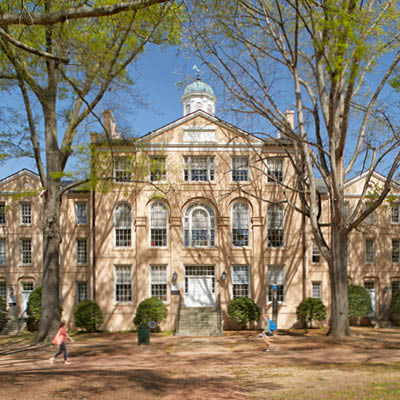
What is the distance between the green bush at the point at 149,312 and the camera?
2462 centimetres

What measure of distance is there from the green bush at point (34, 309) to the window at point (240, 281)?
38.3 ft

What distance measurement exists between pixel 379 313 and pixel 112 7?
95.4ft

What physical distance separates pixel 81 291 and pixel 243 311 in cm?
1025

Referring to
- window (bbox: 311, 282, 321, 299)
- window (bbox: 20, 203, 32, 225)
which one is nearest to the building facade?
window (bbox: 311, 282, 321, 299)

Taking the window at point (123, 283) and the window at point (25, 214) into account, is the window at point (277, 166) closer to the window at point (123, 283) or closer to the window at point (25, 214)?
the window at point (123, 283)

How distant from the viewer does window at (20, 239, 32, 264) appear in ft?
102

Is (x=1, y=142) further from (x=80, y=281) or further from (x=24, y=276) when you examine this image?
(x=24, y=276)

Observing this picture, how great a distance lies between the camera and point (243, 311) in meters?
25.0

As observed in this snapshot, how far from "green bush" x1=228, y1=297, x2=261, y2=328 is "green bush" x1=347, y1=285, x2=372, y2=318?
21.4ft

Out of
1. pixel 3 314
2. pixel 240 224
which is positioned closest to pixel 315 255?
pixel 240 224

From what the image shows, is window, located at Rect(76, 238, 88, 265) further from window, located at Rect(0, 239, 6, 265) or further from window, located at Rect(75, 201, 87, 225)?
window, located at Rect(0, 239, 6, 265)

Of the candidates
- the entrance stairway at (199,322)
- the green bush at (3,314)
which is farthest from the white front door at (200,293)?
the green bush at (3,314)

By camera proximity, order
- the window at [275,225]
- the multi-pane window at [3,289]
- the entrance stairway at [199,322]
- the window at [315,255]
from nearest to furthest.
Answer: the entrance stairway at [199,322] → the window at [275,225] → the window at [315,255] → the multi-pane window at [3,289]

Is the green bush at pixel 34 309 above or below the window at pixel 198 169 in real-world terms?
below
